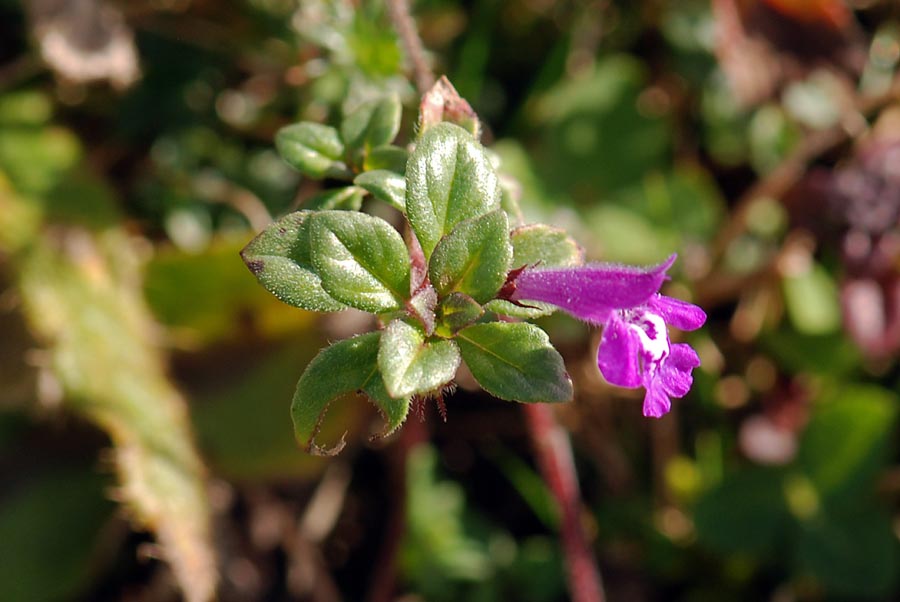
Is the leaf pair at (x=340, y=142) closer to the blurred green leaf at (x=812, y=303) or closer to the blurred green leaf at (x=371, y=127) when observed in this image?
the blurred green leaf at (x=371, y=127)

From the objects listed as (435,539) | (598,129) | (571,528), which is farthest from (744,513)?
(598,129)

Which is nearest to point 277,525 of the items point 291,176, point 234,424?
point 234,424

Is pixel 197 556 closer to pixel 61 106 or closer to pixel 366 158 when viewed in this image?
pixel 366 158

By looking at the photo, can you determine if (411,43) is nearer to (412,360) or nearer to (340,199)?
(340,199)

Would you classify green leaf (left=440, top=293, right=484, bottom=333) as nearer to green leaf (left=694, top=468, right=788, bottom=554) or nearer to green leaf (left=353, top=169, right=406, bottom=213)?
green leaf (left=353, top=169, right=406, bottom=213)

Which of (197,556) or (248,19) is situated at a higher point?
(248,19)
